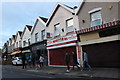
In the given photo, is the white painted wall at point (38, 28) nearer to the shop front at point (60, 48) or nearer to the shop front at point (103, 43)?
Answer: the shop front at point (60, 48)

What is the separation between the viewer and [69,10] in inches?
714

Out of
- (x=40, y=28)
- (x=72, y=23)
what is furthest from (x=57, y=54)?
(x=40, y=28)

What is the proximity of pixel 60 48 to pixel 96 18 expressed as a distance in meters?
6.16

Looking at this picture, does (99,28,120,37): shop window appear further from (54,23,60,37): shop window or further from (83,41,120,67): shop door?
(54,23,60,37): shop window

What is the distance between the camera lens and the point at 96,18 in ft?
50.4

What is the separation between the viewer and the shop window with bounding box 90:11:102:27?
15.1 meters

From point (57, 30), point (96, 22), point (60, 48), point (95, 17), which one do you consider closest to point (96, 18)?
point (95, 17)

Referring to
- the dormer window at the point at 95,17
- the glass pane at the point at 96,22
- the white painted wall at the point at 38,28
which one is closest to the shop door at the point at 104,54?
the glass pane at the point at 96,22

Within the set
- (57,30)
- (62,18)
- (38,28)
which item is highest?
(62,18)

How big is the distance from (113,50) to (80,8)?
5758 millimetres

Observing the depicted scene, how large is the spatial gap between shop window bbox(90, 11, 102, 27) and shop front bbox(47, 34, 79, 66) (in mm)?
2426

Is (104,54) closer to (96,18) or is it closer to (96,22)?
(96,22)

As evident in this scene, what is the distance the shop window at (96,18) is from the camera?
15.1 meters

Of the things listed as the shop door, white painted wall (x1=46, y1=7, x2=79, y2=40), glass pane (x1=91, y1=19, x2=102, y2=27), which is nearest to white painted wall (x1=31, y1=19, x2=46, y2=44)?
white painted wall (x1=46, y1=7, x2=79, y2=40)
